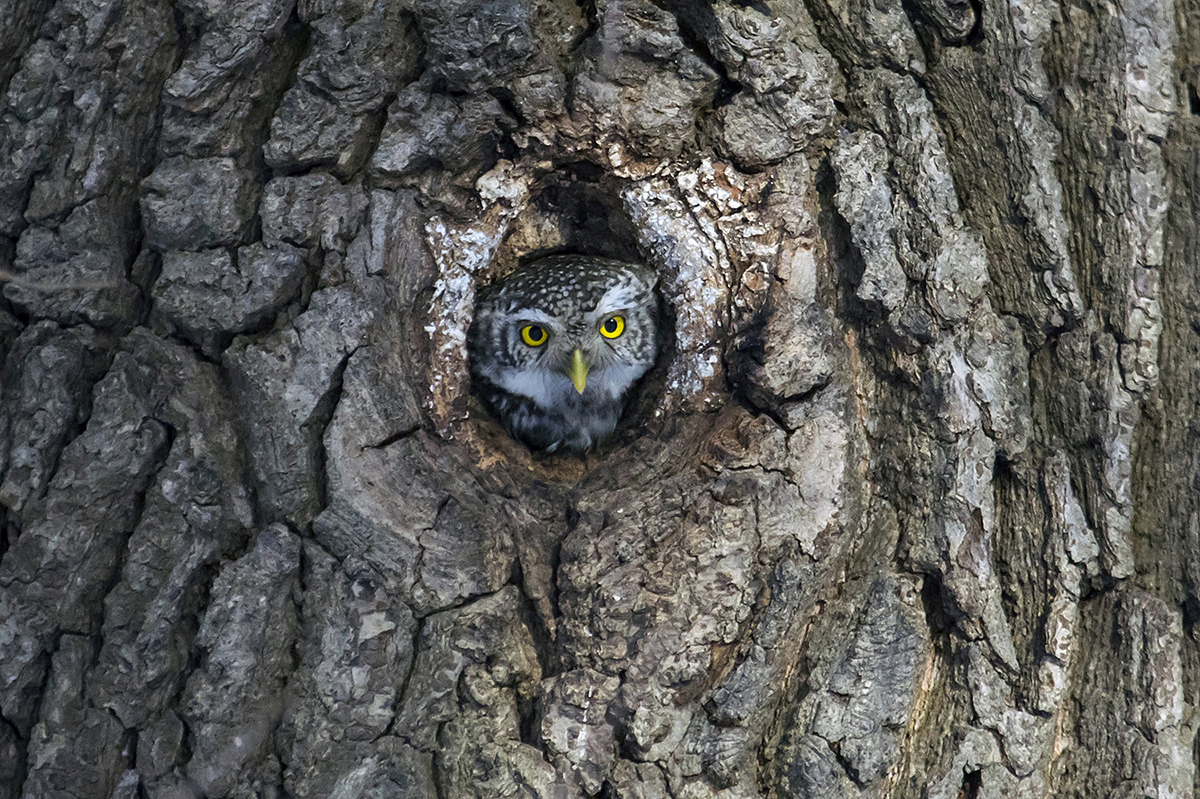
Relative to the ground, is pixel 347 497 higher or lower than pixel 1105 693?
higher

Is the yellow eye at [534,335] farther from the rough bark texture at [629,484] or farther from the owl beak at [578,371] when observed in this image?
the rough bark texture at [629,484]

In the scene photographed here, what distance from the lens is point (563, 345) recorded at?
10.4 feet

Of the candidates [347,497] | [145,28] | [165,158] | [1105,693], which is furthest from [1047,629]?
[145,28]

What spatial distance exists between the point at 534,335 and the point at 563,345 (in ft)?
0.34

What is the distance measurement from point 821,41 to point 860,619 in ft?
4.25

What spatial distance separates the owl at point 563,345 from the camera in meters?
3.01

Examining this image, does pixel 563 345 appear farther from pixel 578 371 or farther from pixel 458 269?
pixel 458 269

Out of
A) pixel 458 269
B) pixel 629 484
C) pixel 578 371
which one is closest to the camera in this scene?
pixel 629 484

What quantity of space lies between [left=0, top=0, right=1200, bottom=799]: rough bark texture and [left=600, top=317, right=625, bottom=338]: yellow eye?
3.37 feet

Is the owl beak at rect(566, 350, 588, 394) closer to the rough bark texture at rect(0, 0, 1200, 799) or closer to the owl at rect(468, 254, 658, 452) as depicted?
the owl at rect(468, 254, 658, 452)

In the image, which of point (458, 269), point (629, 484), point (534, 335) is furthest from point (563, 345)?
point (629, 484)

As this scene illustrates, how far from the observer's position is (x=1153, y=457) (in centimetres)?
196

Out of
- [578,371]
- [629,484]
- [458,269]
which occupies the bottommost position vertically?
[578,371]

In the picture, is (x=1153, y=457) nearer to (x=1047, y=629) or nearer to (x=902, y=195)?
(x=1047, y=629)
